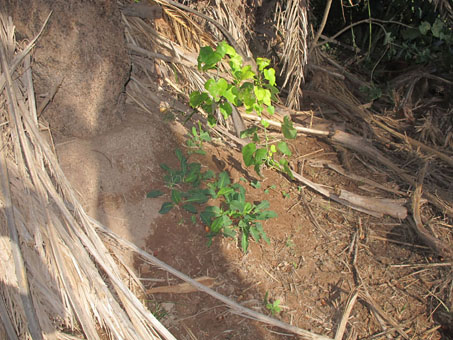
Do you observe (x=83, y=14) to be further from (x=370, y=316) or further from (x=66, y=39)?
(x=370, y=316)

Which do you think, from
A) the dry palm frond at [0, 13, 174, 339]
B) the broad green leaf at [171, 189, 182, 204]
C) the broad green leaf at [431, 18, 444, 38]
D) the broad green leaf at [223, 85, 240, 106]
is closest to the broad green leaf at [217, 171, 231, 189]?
the broad green leaf at [171, 189, 182, 204]

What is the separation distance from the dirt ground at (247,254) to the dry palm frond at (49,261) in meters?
0.24

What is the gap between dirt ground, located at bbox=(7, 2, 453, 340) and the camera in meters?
1.94

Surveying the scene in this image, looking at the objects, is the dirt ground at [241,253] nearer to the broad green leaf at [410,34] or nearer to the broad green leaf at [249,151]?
the broad green leaf at [249,151]

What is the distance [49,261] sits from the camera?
1.58 m

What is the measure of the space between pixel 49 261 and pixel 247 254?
105cm

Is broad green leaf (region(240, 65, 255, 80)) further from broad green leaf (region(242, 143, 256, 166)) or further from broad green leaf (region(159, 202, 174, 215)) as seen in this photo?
broad green leaf (region(159, 202, 174, 215))

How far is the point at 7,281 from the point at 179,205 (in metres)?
0.95

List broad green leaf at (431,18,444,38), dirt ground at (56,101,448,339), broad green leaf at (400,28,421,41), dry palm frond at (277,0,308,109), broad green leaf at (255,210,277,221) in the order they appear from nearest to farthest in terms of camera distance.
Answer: dirt ground at (56,101,448,339)
broad green leaf at (255,210,277,221)
dry palm frond at (277,0,308,109)
broad green leaf at (431,18,444,38)
broad green leaf at (400,28,421,41)

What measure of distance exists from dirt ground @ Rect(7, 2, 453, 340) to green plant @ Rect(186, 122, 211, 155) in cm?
5

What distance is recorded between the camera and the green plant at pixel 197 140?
2.43 m

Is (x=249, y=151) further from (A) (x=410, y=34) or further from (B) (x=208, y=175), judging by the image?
(A) (x=410, y=34)

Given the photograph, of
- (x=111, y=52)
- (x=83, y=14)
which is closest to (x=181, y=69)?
(x=111, y=52)

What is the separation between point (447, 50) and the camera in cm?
363
